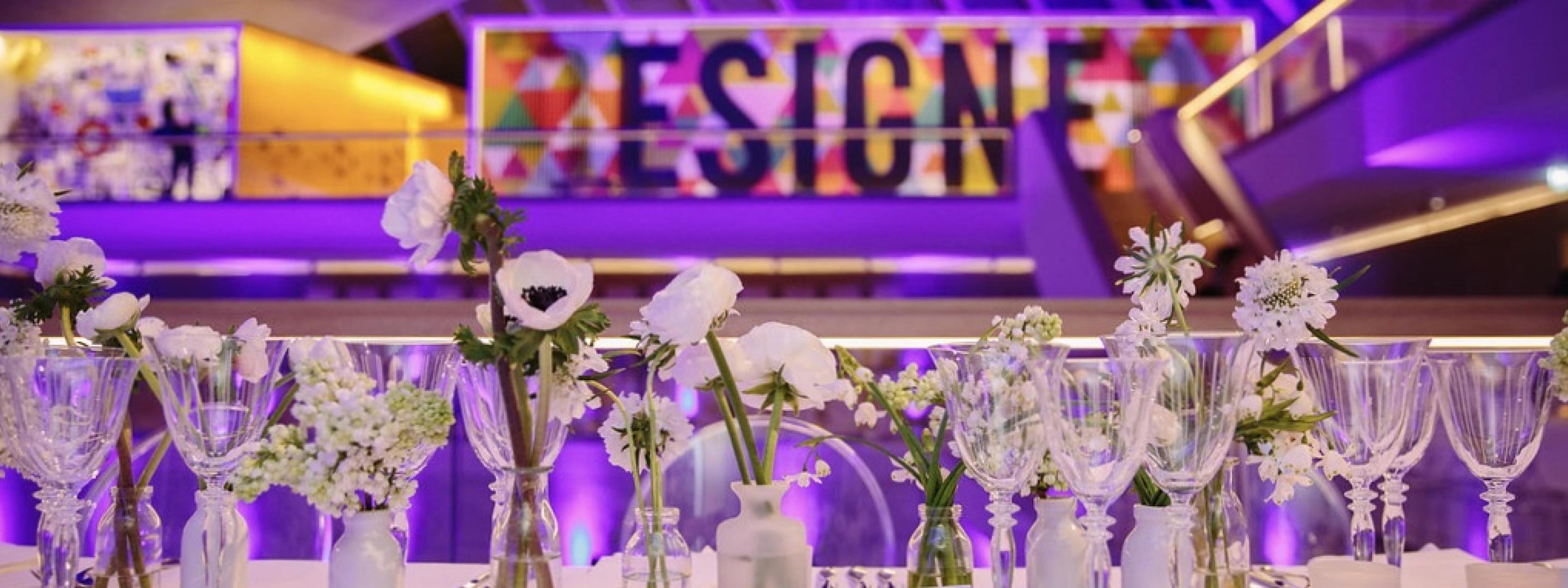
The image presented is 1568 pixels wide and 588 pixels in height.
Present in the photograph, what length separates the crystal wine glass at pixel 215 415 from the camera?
1.00 meters

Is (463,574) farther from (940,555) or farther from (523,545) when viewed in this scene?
(940,555)

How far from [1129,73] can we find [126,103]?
1097 centimetres

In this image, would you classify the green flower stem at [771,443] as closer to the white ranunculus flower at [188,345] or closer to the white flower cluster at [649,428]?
the white flower cluster at [649,428]

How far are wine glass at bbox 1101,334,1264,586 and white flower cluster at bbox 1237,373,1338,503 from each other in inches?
4.5

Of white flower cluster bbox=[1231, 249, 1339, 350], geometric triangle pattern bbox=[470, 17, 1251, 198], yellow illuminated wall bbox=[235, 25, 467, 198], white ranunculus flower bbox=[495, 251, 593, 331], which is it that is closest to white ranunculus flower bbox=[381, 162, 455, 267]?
white ranunculus flower bbox=[495, 251, 593, 331]

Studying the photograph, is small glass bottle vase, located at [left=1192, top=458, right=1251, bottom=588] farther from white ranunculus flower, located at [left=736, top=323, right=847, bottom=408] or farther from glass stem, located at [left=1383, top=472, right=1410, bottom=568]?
white ranunculus flower, located at [left=736, top=323, right=847, bottom=408]

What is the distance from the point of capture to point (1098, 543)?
958mm

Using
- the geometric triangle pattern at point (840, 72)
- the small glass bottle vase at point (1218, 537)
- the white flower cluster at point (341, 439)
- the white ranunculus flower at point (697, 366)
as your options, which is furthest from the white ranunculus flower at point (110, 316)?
the geometric triangle pattern at point (840, 72)

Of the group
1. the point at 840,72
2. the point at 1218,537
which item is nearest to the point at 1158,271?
the point at 1218,537

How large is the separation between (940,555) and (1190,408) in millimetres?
249

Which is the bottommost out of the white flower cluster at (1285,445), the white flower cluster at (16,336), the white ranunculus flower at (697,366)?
the white flower cluster at (1285,445)

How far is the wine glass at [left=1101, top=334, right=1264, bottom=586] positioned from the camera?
96 centimetres

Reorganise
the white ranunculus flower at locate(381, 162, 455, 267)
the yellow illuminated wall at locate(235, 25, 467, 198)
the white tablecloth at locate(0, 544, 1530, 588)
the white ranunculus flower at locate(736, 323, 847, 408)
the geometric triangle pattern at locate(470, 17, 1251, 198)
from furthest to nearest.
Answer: the geometric triangle pattern at locate(470, 17, 1251, 198) → the yellow illuminated wall at locate(235, 25, 467, 198) → the white tablecloth at locate(0, 544, 1530, 588) → the white ranunculus flower at locate(736, 323, 847, 408) → the white ranunculus flower at locate(381, 162, 455, 267)

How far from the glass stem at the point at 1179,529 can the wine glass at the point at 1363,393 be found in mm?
205
